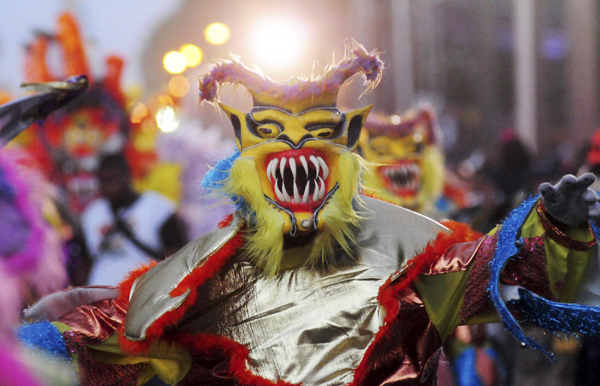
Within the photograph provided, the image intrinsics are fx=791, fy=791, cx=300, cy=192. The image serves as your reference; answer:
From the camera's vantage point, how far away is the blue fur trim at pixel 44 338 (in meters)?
2.57

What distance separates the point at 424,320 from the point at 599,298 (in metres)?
0.59

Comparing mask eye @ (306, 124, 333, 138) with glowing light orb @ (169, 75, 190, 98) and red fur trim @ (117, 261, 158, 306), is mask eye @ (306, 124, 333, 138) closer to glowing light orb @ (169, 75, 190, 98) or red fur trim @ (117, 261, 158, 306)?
red fur trim @ (117, 261, 158, 306)

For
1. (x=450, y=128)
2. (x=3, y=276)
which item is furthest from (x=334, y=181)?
(x=450, y=128)

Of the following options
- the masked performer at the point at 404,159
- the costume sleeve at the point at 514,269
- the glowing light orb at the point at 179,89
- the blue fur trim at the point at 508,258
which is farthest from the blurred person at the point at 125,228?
the blue fur trim at the point at 508,258

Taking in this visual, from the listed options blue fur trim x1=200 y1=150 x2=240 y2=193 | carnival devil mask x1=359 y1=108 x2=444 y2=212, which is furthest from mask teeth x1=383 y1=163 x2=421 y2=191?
blue fur trim x1=200 y1=150 x2=240 y2=193

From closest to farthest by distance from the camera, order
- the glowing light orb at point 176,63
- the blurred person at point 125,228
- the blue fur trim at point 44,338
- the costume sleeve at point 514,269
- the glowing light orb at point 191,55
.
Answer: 1. the costume sleeve at point 514,269
2. the blue fur trim at point 44,338
3. the blurred person at point 125,228
4. the glowing light orb at point 176,63
5. the glowing light orb at point 191,55

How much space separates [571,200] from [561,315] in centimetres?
33

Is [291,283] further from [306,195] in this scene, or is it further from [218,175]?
[218,175]

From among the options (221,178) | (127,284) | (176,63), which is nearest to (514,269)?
(221,178)

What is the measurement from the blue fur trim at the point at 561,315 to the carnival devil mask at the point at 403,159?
3.04m

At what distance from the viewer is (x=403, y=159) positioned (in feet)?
18.3

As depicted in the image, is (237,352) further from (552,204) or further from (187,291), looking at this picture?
(552,204)

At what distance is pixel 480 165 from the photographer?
959cm

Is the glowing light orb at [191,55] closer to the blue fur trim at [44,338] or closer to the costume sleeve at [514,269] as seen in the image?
the blue fur trim at [44,338]
